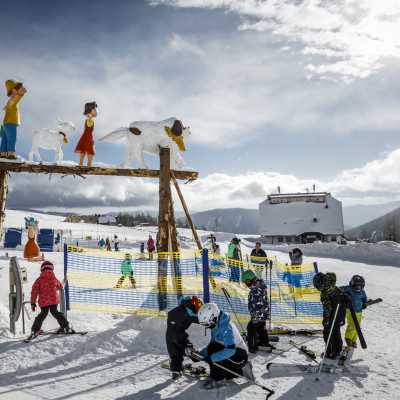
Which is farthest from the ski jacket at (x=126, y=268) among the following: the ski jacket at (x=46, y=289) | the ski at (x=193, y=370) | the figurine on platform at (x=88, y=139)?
the ski at (x=193, y=370)

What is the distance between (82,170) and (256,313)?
17.1ft

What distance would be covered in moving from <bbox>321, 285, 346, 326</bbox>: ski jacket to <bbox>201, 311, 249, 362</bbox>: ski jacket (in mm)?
1979

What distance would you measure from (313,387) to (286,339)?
2293 mm

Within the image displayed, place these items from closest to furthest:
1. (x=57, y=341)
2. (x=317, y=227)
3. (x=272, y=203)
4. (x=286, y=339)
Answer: (x=57, y=341) → (x=286, y=339) → (x=317, y=227) → (x=272, y=203)

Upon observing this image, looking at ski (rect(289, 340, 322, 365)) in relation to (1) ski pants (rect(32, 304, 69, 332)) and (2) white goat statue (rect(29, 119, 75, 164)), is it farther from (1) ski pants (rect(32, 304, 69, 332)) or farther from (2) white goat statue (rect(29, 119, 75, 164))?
(2) white goat statue (rect(29, 119, 75, 164))

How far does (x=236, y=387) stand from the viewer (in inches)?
177

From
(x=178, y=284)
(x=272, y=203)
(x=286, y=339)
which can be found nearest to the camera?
(x=286, y=339)

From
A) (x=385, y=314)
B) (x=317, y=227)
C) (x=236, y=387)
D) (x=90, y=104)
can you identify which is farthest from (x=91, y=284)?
(x=317, y=227)

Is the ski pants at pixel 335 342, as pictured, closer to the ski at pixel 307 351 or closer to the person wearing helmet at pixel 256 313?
the ski at pixel 307 351

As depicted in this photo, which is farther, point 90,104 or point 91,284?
point 91,284

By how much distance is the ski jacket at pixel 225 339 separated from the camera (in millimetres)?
4523

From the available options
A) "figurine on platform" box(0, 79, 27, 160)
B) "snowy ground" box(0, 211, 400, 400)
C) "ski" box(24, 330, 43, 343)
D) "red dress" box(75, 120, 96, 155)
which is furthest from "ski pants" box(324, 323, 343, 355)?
"figurine on platform" box(0, 79, 27, 160)

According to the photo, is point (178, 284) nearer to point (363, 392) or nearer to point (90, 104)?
point (363, 392)

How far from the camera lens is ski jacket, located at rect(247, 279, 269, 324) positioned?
6004 millimetres
